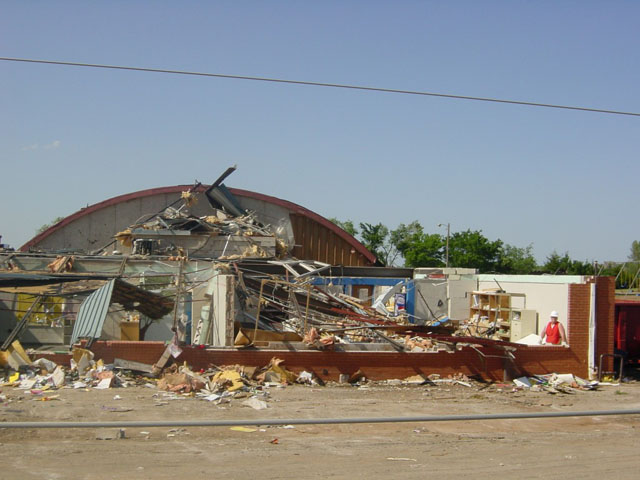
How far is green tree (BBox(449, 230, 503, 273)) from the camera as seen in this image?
64250 mm

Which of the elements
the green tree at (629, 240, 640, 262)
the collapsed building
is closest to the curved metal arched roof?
the collapsed building

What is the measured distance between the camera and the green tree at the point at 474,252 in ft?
211

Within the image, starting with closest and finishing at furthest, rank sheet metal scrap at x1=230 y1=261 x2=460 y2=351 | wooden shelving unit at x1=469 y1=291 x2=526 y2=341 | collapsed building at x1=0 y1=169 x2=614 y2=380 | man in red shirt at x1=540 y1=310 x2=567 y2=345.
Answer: collapsed building at x1=0 y1=169 x2=614 y2=380, sheet metal scrap at x1=230 y1=261 x2=460 y2=351, man in red shirt at x1=540 y1=310 x2=567 y2=345, wooden shelving unit at x1=469 y1=291 x2=526 y2=341

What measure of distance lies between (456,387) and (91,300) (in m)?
8.13

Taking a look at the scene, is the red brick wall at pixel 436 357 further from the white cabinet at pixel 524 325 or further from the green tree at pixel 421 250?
the green tree at pixel 421 250

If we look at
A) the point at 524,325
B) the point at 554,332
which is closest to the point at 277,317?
the point at 524,325

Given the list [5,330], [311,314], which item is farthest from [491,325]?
[5,330]

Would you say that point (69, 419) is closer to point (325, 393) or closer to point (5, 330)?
point (325, 393)

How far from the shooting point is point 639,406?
45.2ft

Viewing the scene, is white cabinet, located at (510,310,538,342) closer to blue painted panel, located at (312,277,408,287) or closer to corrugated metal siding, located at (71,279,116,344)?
blue painted panel, located at (312,277,408,287)

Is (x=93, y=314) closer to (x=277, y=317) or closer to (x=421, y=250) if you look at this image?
(x=277, y=317)

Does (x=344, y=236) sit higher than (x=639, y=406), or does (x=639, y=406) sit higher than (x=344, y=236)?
(x=344, y=236)

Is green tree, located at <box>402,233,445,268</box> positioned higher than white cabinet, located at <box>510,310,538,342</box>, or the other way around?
green tree, located at <box>402,233,445,268</box>

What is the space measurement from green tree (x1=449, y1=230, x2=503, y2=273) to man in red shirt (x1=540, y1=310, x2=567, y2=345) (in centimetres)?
4779
